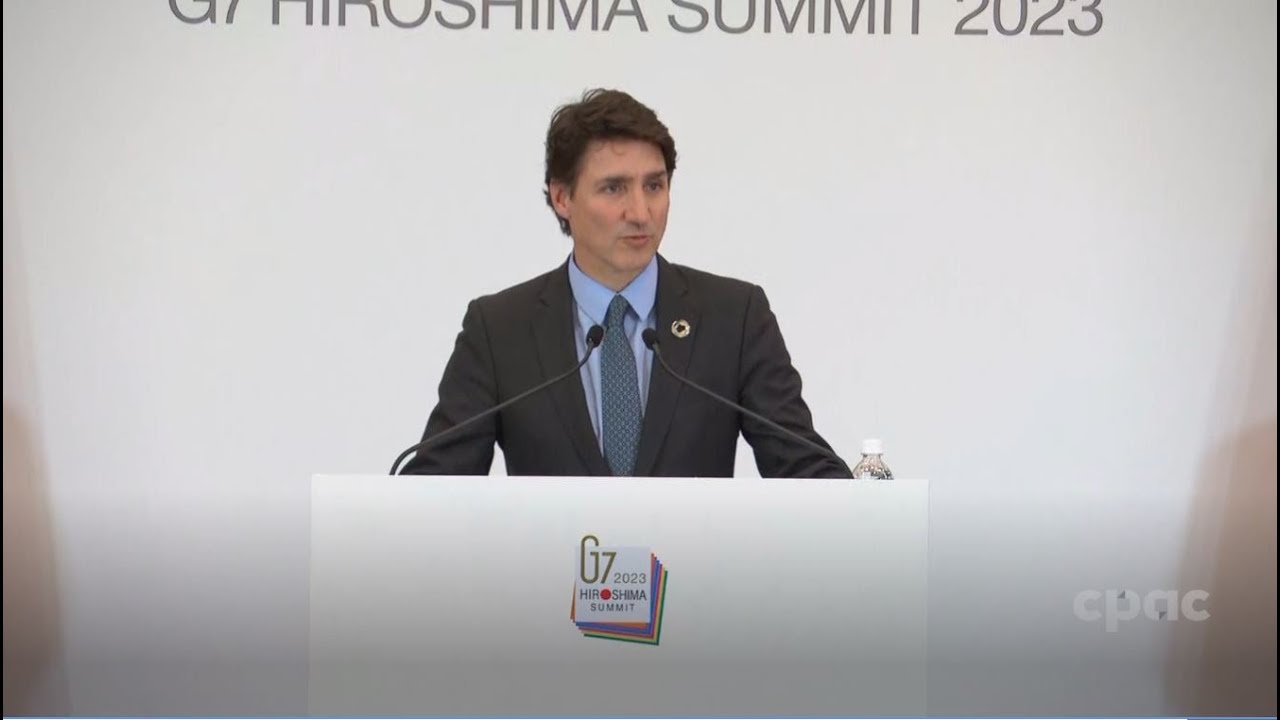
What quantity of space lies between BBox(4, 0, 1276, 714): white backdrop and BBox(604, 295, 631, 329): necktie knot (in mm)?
657

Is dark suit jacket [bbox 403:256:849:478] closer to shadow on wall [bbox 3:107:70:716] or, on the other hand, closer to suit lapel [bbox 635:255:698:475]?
suit lapel [bbox 635:255:698:475]

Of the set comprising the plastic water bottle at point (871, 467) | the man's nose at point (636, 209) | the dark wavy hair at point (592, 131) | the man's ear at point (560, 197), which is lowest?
the plastic water bottle at point (871, 467)

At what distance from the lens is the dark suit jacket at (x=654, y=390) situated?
10.2ft

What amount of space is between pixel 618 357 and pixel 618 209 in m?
0.38

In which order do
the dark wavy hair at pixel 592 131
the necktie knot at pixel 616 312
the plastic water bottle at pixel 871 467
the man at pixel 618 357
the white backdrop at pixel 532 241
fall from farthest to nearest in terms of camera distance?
the white backdrop at pixel 532 241 → the dark wavy hair at pixel 592 131 → the necktie knot at pixel 616 312 → the man at pixel 618 357 → the plastic water bottle at pixel 871 467

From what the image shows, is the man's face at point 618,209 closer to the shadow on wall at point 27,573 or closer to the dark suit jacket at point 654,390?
the dark suit jacket at point 654,390

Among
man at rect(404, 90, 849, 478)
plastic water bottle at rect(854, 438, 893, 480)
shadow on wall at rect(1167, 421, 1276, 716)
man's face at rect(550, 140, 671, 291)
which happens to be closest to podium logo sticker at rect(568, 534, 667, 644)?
man at rect(404, 90, 849, 478)

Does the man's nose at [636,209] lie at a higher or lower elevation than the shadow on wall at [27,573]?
higher

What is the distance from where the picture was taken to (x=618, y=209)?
344 cm

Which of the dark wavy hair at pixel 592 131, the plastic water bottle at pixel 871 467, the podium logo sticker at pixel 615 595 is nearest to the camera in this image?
the podium logo sticker at pixel 615 595

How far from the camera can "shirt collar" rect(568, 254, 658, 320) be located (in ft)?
10.9

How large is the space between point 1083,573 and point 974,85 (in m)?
1.22

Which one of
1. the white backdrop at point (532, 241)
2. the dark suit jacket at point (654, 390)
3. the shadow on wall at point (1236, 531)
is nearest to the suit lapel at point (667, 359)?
the dark suit jacket at point (654, 390)

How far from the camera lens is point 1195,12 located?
402 centimetres
